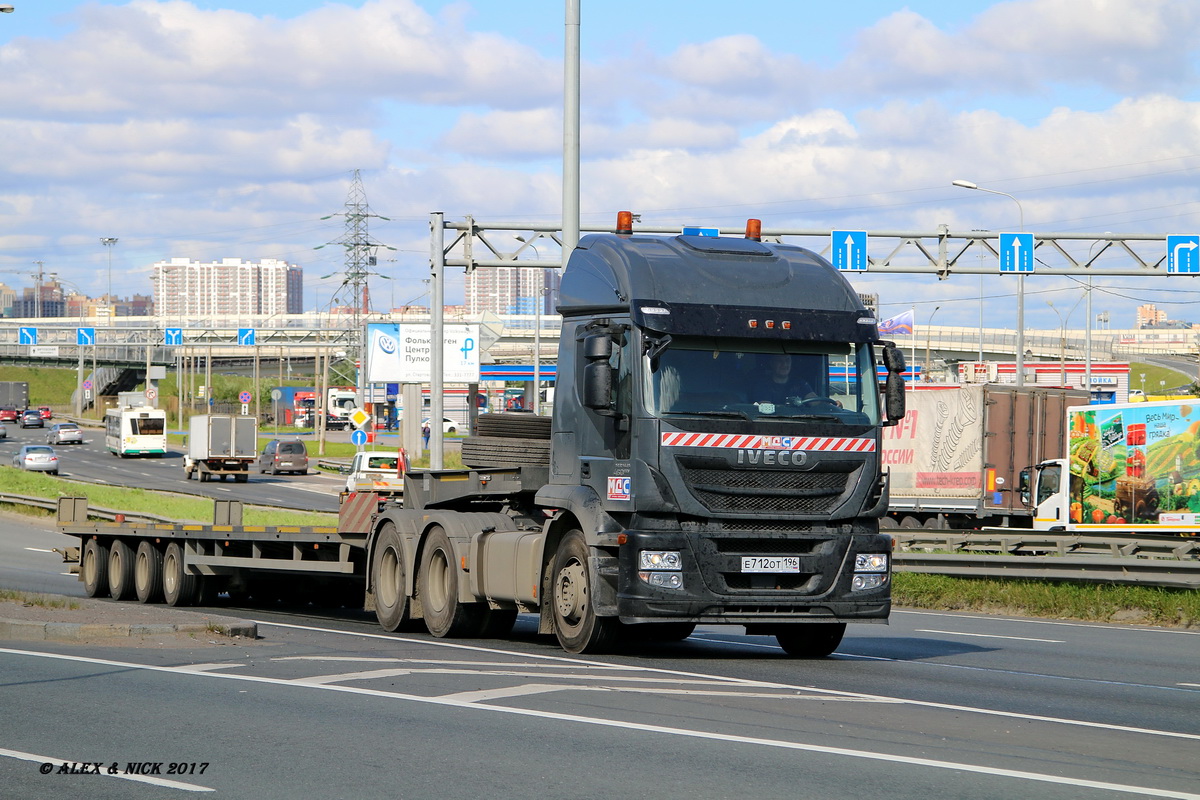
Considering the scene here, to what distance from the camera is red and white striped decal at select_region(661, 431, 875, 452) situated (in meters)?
11.4

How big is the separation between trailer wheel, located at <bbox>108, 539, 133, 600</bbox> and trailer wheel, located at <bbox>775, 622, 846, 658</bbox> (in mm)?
10613

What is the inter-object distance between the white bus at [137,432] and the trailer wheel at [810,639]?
69.3 meters

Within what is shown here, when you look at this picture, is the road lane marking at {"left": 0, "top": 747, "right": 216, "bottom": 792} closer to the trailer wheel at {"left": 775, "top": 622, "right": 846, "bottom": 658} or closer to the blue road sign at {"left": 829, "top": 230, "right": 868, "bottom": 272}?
the trailer wheel at {"left": 775, "top": 622, "right": 846, "bottom": 658}

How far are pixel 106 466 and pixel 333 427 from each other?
5078 cm

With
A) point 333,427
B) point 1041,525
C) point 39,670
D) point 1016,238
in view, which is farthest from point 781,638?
point 333,427

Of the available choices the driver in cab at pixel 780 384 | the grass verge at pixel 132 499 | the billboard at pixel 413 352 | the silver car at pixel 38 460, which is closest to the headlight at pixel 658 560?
the driver in cab at pixel 780 384

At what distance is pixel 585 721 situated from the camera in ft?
28.2

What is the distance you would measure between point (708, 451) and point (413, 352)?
45.6 meters

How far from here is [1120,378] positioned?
82.1m

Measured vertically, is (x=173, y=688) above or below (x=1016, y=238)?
below

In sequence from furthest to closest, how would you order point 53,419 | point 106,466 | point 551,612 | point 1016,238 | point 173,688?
point 53,419, point 106,466, point 1016,238, point 551,612, point 173,688

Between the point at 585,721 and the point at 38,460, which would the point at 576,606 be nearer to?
the point at 585,721

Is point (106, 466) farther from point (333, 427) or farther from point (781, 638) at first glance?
point (781, 638)

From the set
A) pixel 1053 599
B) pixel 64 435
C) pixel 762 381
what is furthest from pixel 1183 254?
pixel 64 435
